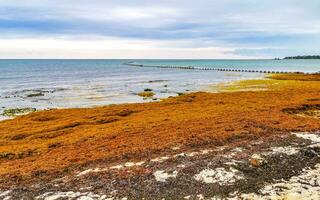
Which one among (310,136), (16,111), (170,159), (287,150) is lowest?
(16,111)

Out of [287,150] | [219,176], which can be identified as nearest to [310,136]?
[287,150]

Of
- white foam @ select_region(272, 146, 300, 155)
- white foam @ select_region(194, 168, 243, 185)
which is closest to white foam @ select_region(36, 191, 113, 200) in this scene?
white foam @ select_region(194, 168, 243, 185)

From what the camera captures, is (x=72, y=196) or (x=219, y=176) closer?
(x=72, y=196)

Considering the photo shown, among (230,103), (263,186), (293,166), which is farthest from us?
(230,103)

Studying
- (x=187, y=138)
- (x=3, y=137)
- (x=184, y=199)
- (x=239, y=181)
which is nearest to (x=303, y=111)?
(x=187, y=138)

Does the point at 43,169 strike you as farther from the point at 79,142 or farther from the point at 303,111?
the point at 303,111

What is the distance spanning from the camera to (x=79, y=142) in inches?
787

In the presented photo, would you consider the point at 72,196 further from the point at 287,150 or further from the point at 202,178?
the point at 287,150

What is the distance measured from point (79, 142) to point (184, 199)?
9293 millimetres

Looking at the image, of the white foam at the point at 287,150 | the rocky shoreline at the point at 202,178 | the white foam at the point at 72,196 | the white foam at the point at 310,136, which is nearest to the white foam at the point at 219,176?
the rocky shoreline at the point at 202,178

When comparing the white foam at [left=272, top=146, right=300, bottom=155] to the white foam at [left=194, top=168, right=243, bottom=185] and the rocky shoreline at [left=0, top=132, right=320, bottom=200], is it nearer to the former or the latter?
the rocky shoreline at [left=0, top=132, right=320, bottom=200]

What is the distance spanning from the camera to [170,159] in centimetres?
1562

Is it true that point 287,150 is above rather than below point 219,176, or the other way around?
above

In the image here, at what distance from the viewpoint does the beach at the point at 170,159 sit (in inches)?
507
